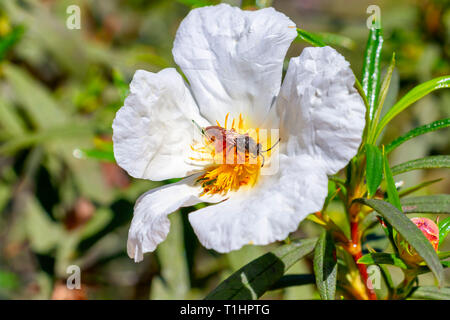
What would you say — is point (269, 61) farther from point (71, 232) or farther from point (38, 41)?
point (38, 41)

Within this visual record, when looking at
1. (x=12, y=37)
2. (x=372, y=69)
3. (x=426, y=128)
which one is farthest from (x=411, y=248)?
(x=12, y=37)

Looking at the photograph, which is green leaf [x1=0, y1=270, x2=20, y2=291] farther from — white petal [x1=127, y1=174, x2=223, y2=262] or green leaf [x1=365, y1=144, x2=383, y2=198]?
green leaf [x1=365, y1=144, x2=383, y2=198]

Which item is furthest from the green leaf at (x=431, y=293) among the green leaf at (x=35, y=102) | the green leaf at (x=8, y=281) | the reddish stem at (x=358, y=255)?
the green leaf at (x=8, y=281)

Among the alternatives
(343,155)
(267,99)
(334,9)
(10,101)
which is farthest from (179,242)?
(334,9)

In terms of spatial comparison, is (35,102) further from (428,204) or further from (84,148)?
(428,204)

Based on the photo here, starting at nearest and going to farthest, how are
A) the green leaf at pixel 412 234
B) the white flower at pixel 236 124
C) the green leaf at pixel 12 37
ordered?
1. the green leaf at pixel 412 234
2. the white flower at pixel 236 124
3. the green leaf at pixel 12 37

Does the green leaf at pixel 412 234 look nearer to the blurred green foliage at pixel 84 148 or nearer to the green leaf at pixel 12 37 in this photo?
the blurred green foliage at pixel 84 148
